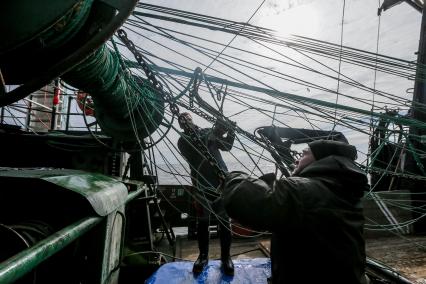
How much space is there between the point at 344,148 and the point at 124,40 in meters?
2.09

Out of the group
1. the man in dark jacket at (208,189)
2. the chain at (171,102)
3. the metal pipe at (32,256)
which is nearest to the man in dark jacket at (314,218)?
the chain at (171,102)

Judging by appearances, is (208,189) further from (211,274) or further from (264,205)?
(264,205)

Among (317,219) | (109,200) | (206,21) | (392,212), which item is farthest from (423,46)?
(109,200)

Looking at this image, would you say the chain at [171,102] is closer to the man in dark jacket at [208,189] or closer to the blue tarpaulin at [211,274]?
the man in dark jacket at [208,189]

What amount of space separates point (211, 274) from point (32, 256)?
10.8ft

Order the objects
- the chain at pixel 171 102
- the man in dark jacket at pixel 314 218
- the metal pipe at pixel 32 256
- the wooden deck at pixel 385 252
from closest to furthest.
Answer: the metal pipe at pixel 32 256 → the man in dark jacket at pixel 314 218 → the chain at pixel 171 102 → the wooden deck at pixel 385 252

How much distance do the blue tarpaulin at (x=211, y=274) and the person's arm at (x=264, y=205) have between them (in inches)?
96.1

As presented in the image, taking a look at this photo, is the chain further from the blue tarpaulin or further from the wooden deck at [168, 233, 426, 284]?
the wooden deck at [168, 233, 426, 284]

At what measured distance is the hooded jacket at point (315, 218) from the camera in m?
1.71

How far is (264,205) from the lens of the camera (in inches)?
69.3

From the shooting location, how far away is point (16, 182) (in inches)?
88.7

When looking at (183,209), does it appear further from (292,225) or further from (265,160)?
(292,225)

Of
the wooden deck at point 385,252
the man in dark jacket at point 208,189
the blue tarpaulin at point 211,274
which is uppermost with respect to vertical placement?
the man in dark jacket at point 208,189

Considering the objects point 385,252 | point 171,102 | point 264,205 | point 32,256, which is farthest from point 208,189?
point 385,252
